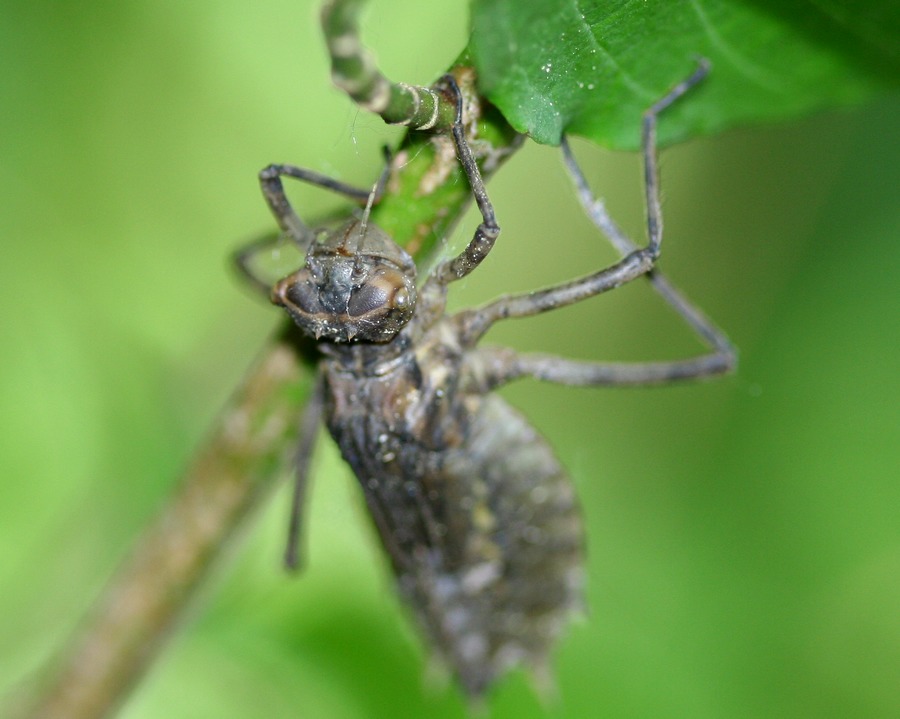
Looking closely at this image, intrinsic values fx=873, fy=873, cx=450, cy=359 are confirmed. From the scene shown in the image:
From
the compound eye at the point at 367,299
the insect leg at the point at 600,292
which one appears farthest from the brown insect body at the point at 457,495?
the compound eye at the point at 367,299

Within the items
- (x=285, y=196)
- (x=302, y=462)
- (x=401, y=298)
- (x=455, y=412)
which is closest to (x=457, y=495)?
(x=455, y=412)

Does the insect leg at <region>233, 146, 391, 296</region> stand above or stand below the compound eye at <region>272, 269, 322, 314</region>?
above

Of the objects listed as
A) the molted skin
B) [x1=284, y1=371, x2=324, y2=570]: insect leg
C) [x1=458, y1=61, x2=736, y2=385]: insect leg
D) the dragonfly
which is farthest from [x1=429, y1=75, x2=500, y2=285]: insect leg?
[x1=284, y1=371, x2=324, y2=570]: insect leg

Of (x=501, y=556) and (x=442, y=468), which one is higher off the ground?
(x=442, y=468)

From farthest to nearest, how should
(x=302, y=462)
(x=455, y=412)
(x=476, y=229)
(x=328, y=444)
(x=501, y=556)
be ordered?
(x=328, y=444) → (x=501, y=556) → (x=302, y=462) → (x=455, y=412) → (x=476, y=229)

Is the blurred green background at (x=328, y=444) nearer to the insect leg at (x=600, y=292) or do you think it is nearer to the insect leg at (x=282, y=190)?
the insect leg at (x=600, y=292)

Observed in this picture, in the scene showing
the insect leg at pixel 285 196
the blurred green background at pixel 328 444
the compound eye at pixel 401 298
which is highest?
the insect leg at pixel 285 196

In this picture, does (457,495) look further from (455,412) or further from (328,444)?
(328,444)

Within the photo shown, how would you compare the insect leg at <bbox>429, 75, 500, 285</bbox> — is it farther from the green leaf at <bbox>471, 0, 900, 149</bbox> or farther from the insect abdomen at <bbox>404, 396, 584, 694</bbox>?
the insect abdomen at <bbox>404, 396, 584, 694</bbox>
